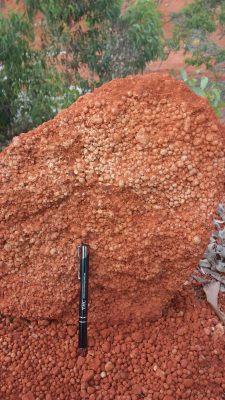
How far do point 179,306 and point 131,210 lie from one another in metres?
0.53

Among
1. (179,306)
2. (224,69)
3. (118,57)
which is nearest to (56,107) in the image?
(118,57)

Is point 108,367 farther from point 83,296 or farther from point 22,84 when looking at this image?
point 22,84

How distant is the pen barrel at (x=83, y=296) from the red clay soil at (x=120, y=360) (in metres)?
0.07

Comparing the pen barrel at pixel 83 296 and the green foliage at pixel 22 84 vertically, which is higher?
the pen barrel at pixel 83 296

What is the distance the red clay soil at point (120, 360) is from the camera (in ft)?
5.53

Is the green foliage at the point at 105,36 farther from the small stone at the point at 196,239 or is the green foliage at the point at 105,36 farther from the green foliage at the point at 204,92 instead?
the small stone at the point at 196,239

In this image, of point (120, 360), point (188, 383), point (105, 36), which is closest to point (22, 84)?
point (105, 36)

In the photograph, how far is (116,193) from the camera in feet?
5.21

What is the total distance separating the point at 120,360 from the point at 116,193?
65cm

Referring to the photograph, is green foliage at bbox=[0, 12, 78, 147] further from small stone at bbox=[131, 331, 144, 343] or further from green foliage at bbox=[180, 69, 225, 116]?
small stone at bbox=[131, 331, 144, 343]

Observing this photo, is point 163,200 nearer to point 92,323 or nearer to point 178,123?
point 178,123

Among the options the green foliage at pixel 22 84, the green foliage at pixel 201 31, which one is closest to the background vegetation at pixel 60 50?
the green foliage at pixel 22 84

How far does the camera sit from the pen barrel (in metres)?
1.67

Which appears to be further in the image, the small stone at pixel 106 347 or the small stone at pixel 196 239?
the small stone at pixel 106 347
